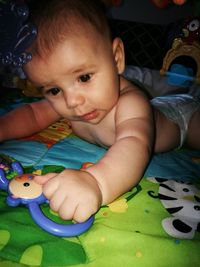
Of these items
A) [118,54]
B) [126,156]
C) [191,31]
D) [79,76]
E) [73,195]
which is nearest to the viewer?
[73,195]

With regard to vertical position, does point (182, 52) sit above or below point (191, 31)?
below

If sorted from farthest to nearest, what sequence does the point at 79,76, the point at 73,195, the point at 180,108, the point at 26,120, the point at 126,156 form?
the point at 180,108 < the point at 26,120 < the point at 79,76 < the point at 126,156 < the point at 73,195

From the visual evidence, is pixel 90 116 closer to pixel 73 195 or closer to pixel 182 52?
pixel 73 195

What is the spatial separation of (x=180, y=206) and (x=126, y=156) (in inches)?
7.1

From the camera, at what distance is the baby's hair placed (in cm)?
70

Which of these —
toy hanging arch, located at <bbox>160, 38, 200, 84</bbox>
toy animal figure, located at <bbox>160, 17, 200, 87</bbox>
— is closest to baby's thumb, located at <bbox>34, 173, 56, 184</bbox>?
toy animal figure, located at <bbox>160, 17, 200, 87</bbox>

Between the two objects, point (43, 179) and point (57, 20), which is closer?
point (43, 179)

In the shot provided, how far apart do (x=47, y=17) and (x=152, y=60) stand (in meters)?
1.91

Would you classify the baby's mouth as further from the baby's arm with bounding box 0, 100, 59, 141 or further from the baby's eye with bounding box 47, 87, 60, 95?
the baby's arm with bounding box 0, 100, 59, 141

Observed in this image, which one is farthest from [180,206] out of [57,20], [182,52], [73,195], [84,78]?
[182,52]

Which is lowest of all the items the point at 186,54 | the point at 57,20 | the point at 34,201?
the point at 186,54

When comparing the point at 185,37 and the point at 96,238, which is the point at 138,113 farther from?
the point at 185,37

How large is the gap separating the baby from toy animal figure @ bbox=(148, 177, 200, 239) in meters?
0.10

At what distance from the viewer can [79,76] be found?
2.43 ft
